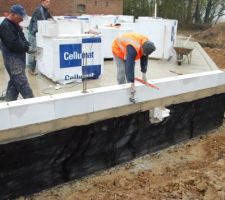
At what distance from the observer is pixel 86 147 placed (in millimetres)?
5320

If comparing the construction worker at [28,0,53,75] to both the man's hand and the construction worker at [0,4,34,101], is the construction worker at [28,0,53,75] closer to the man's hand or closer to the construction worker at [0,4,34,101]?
the construction worker at [0,4,34,101]

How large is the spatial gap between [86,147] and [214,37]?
17.1m

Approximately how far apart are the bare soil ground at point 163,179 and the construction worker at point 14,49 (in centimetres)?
163

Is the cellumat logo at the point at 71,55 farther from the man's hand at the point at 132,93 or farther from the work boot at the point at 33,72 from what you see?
the man's hand at the point at 132,93

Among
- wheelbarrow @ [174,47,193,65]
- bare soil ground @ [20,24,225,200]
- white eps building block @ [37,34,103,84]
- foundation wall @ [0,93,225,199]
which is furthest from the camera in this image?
wheelbarrow @ [174,47,193,65]

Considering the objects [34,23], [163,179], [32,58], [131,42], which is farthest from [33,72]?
Answer: [163,179]

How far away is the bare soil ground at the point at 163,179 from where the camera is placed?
488 centimetres

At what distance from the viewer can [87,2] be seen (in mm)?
18578

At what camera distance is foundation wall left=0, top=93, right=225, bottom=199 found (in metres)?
4.71

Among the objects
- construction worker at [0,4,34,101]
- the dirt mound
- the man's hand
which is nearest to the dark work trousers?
construction worker at [0,4,34,101]

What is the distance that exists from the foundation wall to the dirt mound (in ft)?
43.2

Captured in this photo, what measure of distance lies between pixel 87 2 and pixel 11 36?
14.1 meters

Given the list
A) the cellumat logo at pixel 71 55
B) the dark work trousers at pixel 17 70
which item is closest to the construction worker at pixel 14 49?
the dark work trousers at pixel 17 70

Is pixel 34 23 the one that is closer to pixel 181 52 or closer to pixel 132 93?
pixel 132 93
